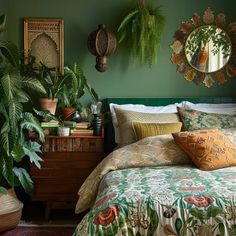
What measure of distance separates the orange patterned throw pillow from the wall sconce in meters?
1.11

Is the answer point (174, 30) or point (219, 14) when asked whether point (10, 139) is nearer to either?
point (174, 30)

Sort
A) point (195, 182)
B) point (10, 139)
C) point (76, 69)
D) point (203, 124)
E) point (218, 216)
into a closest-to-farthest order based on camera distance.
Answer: point (218, 216) → point (195, 182) → point (10, 139) → point (203, 124) → point (76, 69)

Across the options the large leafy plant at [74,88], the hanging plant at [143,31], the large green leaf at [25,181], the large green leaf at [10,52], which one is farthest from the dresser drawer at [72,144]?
the hanging plant at [143,31]

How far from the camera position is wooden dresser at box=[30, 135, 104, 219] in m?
3.41

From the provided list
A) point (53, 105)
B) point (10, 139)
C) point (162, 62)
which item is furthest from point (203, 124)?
point (10, 139)

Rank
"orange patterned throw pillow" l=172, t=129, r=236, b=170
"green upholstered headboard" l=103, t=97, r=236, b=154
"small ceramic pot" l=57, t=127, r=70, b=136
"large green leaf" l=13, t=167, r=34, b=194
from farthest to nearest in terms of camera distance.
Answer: "green upholstered headboard" l=103, t=97, r=236, b=154, "small ceramic pot" l=57, t=127, r=70, b=136, "large green leaf" l=13, t=167, r=34, b=194, "orange patterned throw pillow" l=172, t=129, r=236, b=170

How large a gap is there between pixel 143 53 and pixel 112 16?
0.49m

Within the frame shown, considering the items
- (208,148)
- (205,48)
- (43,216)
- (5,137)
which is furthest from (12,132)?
(205,48)

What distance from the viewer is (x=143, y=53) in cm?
369

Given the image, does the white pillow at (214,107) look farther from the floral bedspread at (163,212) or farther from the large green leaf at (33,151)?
the floral bedspread at (163,212)

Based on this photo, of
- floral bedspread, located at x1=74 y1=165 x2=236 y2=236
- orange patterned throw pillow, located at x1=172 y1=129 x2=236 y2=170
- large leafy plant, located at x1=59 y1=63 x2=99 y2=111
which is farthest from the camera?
large leafy plant, located at x1=59 y1=63 x2=99 y2=111

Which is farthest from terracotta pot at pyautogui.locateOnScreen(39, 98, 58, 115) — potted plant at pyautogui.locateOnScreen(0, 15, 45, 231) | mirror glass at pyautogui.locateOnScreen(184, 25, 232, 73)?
mirror glass at pyautogui.locateOnScreen(184, 25, 232, 73)

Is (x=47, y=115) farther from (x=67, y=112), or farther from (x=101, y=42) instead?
(x=101, y=42)

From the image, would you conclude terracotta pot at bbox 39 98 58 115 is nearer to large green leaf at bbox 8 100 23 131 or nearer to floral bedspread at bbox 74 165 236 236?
large green leaf at bbox 8 100 23 131
